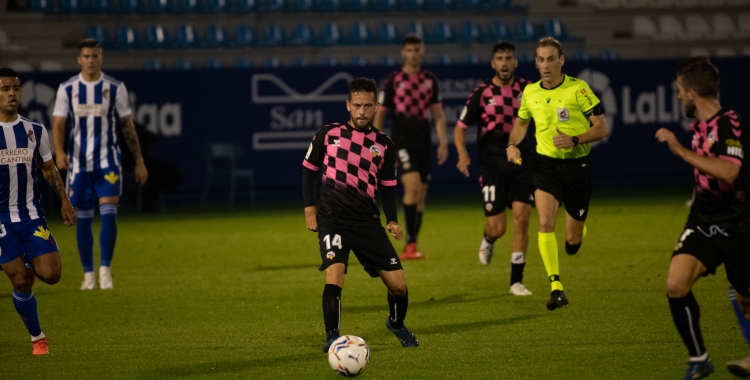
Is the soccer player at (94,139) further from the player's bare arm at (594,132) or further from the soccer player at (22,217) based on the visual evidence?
the player's bare arm at (594,132)

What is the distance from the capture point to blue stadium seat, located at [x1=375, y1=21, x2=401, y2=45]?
21.3 m

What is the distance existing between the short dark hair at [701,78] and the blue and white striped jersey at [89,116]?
5816 mm

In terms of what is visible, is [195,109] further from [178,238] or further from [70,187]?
[70,187]

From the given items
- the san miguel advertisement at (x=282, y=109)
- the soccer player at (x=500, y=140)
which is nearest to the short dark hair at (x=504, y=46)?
the soccer player at (x=500, y=140)

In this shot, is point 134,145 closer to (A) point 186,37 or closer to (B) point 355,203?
(B) point 355,203

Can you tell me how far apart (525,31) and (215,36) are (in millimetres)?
6390

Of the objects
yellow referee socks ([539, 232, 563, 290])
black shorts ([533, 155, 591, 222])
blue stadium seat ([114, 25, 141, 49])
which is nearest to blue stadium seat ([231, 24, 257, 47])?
blue stadium seat ([114, 25, 141, 49])

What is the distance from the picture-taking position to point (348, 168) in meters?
6.78

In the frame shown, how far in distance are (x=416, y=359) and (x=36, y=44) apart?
50.5 feet

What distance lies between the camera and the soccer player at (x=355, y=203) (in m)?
6.64

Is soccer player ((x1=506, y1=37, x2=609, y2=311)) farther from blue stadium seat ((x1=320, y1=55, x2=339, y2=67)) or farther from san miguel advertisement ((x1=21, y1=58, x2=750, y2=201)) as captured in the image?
blue stadium seat ((x1=320, y1=55, x2=339, y2=67))

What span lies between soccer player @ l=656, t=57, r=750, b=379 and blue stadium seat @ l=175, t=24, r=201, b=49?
15.8 meters

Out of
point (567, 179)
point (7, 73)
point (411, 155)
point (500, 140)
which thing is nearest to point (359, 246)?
point (567, 179)

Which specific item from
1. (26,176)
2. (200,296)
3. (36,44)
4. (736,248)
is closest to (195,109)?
(36,44)
